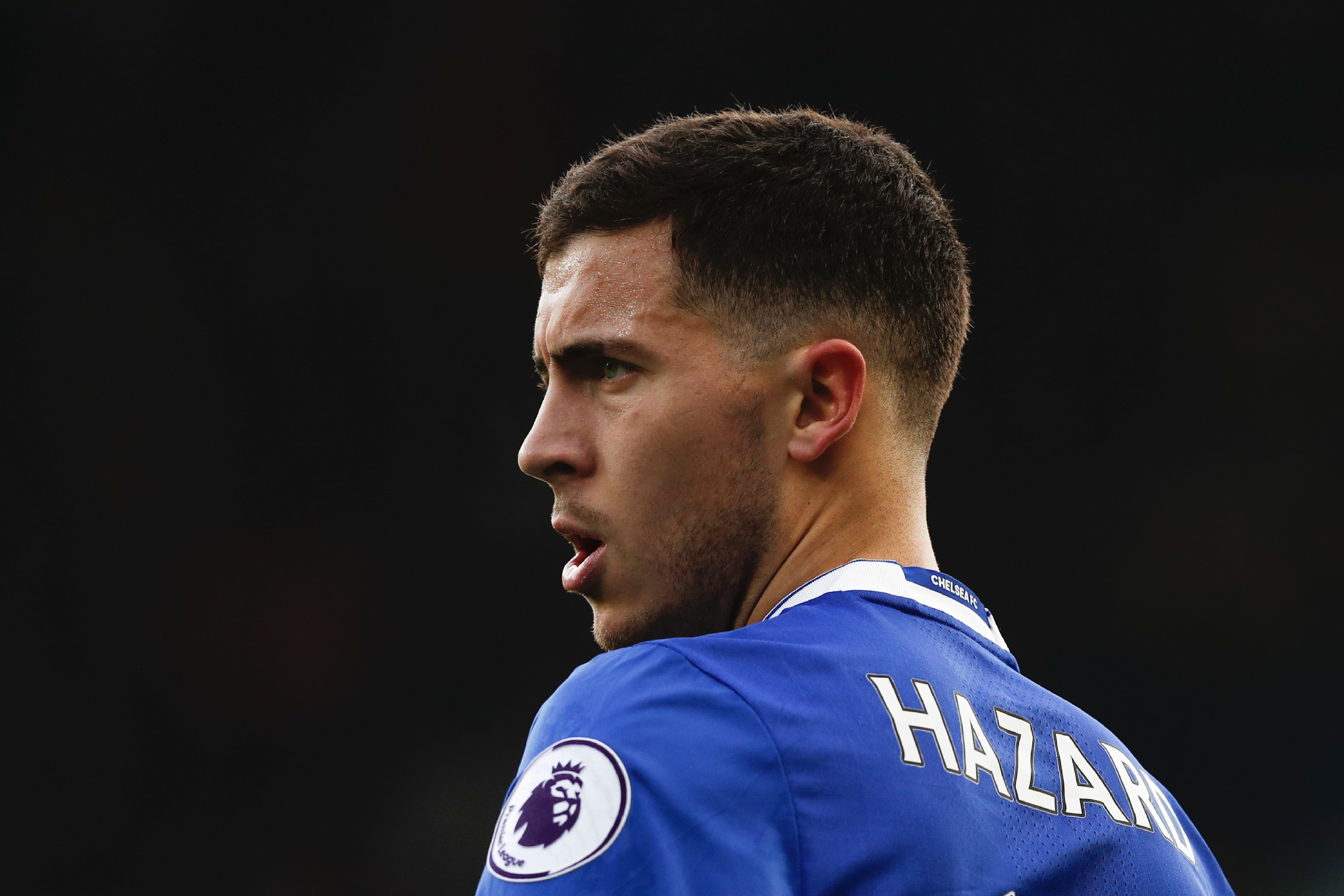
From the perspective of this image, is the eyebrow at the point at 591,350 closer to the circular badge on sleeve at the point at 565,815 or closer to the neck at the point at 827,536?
the neck at the point at 827,536

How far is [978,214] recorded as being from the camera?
5.68 m

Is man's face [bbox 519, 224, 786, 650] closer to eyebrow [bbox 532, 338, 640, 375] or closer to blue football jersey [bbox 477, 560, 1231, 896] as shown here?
eyebrow [bbox 532, 338, 640, 375]

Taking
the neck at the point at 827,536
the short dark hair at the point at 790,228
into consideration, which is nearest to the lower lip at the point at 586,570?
the neck at the point at 827,536

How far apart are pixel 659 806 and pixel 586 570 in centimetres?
43

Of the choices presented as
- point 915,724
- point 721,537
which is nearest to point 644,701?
point 915,724

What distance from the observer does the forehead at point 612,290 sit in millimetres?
1117

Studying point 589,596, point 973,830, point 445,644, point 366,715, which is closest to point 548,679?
point 445,644

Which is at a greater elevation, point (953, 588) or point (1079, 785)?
point (953, 588)

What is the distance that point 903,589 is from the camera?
1037mm

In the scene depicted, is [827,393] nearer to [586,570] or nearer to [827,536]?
[827,536]

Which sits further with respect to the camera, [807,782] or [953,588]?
[953,588]

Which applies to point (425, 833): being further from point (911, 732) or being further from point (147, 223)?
point (911, 732)

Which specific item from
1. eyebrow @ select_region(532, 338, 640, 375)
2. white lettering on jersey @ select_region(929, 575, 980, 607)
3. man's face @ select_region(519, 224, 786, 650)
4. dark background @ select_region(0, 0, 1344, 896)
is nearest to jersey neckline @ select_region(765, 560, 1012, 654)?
white lettering on jersey @ select_region(929, 575, 980, 607)

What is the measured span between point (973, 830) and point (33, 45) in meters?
5.90
